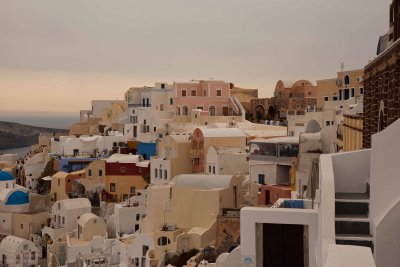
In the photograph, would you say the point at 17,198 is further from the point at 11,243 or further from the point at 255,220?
the point at 255,220

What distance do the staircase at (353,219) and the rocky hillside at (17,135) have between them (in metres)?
112

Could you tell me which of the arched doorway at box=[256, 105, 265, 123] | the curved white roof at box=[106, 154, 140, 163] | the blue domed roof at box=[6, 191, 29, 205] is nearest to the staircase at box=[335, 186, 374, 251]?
the curved white roof at box=[106, 154, 140, 163]

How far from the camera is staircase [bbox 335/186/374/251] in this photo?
26.3 ft

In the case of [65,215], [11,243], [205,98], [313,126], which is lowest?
[11,243]

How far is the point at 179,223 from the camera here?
22.7m

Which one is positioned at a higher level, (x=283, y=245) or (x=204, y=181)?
(x=204, y=181)

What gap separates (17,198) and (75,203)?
406 centimetres

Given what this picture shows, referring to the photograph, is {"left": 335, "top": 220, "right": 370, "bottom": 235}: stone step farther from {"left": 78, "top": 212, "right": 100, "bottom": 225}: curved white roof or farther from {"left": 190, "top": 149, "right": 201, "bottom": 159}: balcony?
{"left": 190, "top": 149, "right": 201, "bottom": 159}: balcony

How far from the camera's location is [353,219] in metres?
8.58

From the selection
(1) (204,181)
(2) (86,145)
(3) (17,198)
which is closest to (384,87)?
(1) (204,181)

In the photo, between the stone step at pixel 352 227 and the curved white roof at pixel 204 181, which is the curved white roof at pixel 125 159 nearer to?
the curved white roof at pixel 204 181

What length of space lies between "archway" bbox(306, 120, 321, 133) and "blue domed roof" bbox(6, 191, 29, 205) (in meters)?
16.9

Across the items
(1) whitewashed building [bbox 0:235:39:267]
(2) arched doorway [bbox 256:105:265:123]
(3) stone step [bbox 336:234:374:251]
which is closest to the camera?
(3) stone step [bbox 336:234:374:251]

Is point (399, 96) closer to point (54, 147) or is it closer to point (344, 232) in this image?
point (344, 232)
